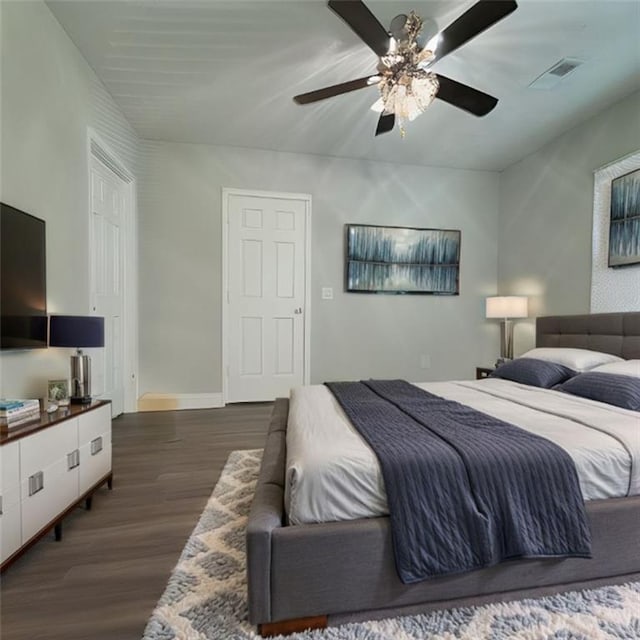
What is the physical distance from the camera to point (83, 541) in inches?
61.3

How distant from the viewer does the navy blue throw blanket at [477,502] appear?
3.63 ft

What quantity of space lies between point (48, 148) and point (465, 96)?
2.54 m

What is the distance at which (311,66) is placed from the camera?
2471 mm

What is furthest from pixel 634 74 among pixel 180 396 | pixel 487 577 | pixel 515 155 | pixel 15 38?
pixel 180 396

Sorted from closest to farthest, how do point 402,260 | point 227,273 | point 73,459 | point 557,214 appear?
1. point 73,459
2. point 557,214
3. point 227,273
4. point 402,260

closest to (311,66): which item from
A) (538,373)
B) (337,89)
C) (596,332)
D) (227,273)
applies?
(337,89)

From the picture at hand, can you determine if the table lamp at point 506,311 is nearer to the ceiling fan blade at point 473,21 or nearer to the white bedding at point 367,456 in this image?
the white bedding at point 367,456

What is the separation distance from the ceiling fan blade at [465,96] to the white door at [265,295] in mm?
2011

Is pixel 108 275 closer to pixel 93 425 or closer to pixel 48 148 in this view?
pixel 48 148

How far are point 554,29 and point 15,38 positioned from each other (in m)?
3.02

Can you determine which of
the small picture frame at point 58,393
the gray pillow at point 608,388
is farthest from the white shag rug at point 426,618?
the small picture frame at point 58,393

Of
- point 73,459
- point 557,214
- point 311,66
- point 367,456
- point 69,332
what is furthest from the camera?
point 557,214

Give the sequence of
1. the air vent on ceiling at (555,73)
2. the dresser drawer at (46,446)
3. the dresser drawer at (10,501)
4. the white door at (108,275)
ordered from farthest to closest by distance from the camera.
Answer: the white door at (108,275), the air vent on ceiling at (555,73), the dresser drawer at (46,446), the dresser drawer at (10,501)

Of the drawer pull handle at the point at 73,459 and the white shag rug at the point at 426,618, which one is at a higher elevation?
the drawer pull handle at the point at 73,459
